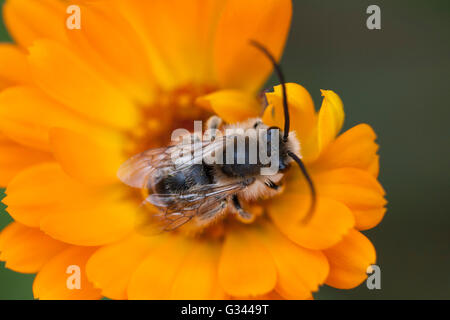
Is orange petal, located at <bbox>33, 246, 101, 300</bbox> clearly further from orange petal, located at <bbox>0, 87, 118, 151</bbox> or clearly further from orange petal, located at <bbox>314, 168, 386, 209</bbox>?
orange petal, located at <bbox>314, 168, 386, 209</bbox>

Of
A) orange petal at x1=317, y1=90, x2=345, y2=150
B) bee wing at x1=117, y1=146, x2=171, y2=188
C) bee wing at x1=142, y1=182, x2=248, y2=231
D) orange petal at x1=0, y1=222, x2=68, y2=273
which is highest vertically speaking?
orange petal at x1=317, y1=90, x2=345, y2=150

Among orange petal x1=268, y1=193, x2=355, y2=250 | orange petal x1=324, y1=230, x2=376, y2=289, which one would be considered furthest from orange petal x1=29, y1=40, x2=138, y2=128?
orange petal x1=324, y1=230, x2=376, y2=289

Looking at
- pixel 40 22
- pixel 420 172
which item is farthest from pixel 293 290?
pixel 40 22

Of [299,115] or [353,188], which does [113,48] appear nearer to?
[299,115]

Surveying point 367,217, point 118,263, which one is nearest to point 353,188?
point 367,217

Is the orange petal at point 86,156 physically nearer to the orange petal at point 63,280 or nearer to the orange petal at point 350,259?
the orange petal at point 63,280

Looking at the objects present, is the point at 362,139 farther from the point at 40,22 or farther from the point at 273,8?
the point at 40,22

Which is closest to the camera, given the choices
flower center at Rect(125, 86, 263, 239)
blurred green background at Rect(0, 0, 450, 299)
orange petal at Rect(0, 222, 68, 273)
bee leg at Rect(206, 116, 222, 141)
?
orange petal at Rect(0, 222, 68, 273)

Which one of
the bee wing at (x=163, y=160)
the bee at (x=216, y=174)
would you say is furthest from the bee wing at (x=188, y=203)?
the bee wing at (x=163, y=160)
